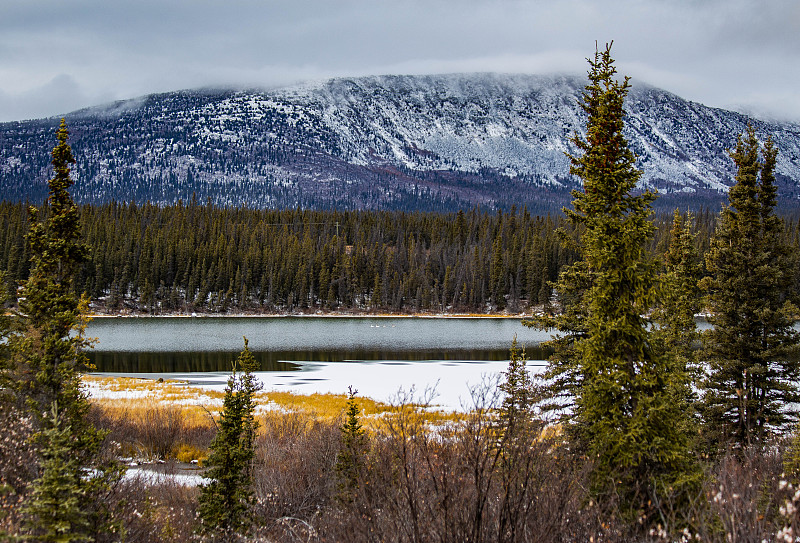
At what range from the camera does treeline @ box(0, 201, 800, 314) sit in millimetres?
119062

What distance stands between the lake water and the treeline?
38110 mm

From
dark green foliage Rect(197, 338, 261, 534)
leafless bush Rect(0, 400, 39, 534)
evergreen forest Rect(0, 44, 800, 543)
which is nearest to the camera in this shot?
evergreen forest Rect(0, 44, 800, 543)

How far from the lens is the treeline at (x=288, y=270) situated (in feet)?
391

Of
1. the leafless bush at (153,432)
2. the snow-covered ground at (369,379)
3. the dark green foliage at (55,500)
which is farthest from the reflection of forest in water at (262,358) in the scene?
the dark green foliage at (55,500)

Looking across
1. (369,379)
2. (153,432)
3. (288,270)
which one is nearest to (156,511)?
(153,432)

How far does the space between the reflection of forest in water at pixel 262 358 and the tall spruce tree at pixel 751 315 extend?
101ft

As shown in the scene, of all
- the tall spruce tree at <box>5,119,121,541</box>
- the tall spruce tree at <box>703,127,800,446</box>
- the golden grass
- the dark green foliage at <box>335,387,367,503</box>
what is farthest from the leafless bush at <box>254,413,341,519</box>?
the tall spruce tree at <box>703,127,800,446</box>

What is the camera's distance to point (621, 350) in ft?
32.5

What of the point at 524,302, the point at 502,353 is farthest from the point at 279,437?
the point at 524,302

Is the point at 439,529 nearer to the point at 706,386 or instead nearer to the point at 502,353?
the point at 706,386

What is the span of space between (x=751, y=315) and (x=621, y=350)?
9.48m

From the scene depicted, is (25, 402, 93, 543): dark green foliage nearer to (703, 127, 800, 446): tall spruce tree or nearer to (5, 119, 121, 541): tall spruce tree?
(5, 119, 121, 541): tall spruce tree

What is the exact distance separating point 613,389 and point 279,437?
9.93m

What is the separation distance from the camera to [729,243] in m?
17.6
